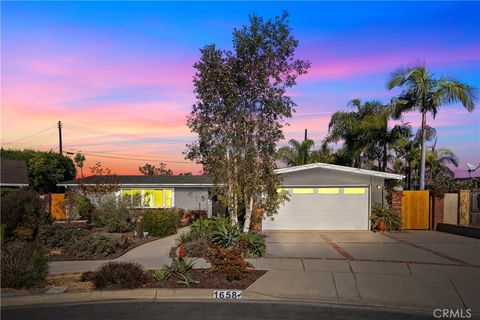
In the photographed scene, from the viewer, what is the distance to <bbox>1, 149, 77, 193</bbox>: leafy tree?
4447 cm

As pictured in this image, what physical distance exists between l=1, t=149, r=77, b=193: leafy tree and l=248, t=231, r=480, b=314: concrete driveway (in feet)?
114

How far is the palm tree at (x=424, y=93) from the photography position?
22.4m

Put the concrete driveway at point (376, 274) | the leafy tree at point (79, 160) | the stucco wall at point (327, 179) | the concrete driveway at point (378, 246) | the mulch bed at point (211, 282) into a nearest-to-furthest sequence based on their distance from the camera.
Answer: the concrete driveway at point (376, 274) < the mulch bed at point (211, 282) < the concrete driveway at point (378, 246) < the stucco wall at point (327, 179) < the leafy tree at point (79, 160)

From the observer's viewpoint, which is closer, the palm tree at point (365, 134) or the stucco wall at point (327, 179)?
the stucco wall at point (327, 179)

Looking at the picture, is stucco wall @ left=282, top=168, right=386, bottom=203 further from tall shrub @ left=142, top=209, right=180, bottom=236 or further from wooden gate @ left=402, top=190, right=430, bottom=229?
tall shrub @ left=142, top=209, right=180, bottom=236

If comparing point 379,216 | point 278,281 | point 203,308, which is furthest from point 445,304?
point 379,216

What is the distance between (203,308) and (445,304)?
4.35 meters

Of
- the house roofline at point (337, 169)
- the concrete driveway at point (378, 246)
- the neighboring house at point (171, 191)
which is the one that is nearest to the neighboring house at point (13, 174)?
the neighboring house at point (171, 191)

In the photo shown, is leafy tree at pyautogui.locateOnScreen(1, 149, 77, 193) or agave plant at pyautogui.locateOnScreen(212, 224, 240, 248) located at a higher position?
leafy tree at pyautogui.locateOnScreen(1, 149, 77, 193)

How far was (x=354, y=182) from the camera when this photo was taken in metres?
21.7

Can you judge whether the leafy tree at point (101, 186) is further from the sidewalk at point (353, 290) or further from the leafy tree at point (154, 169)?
the leafy tree at point (154, 169)

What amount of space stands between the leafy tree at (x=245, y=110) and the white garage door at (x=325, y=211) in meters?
6.23

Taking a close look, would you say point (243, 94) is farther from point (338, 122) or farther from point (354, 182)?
point (338, 122)

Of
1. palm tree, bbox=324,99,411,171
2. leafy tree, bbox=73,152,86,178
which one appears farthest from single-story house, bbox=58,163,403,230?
leafy tree, bbox=73,152,86,178
